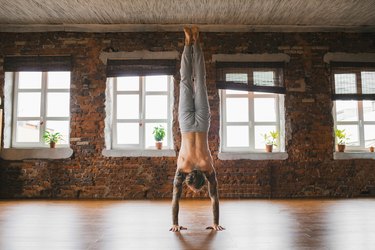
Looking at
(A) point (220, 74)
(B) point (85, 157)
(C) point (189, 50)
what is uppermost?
(A) point (220, 74)

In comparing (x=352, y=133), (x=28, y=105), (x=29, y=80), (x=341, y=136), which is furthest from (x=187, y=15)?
(x=352, y=133)

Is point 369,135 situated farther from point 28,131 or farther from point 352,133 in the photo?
point 28,131

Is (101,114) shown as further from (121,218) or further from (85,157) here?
(121,218)

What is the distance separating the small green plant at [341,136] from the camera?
6631 millimetres

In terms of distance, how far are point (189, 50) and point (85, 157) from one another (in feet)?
12.6

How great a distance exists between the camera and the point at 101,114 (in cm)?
661

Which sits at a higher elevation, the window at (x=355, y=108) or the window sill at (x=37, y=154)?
the window at (x=355, y=108)

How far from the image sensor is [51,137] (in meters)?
6.65

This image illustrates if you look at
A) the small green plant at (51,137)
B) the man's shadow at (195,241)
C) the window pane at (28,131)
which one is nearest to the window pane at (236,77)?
the small green plant at (51,137)

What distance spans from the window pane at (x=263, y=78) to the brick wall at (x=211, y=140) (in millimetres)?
305

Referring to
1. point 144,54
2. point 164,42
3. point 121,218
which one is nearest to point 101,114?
point 144,54

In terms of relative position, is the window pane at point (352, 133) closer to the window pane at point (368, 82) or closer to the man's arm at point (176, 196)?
the window pane at point (368, 82)

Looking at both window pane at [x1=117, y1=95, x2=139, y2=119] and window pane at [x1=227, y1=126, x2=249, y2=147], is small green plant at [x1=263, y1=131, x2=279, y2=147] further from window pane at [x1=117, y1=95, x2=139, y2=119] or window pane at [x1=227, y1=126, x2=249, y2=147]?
window pane at [x1=117, y1=95, x2=139, y2=119]

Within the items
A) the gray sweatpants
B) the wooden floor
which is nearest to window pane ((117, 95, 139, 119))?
the wooden floor
